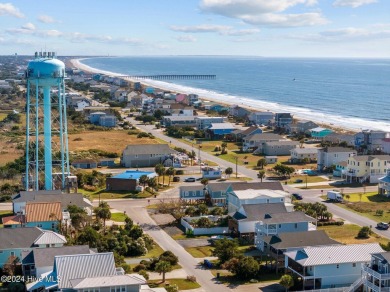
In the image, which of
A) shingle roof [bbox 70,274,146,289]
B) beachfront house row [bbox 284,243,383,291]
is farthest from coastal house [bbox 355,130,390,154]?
shingle roof [bbox 70,274,146,289]

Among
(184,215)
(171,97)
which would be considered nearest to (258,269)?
(184,215)

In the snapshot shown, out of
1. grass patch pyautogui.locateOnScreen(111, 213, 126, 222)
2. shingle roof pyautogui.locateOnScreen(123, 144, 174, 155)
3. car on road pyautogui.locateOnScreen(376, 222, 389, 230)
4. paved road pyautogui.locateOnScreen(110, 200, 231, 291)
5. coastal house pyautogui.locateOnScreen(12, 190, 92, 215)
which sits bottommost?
grass patch pyautogui.locateOnScreen(111, 213, 126, 222)

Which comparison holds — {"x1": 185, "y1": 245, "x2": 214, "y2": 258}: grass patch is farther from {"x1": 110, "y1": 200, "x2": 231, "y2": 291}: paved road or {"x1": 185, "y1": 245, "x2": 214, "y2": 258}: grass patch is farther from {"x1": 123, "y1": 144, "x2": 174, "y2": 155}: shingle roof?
{"x1": 123, "y1": 144, "x2": 174, "y2": 155}: shingle roof

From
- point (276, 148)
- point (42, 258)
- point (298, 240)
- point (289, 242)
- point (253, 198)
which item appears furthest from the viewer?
point (276, 148)

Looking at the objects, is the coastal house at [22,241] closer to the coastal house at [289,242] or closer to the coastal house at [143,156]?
the coastal house at [289,242]

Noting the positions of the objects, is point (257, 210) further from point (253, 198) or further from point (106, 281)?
point (106, 281)

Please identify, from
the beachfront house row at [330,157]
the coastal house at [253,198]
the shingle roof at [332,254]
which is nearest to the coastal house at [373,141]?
the beachfront house row at [330,157]

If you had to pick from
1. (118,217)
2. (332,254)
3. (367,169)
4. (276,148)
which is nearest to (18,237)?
(118,217)
